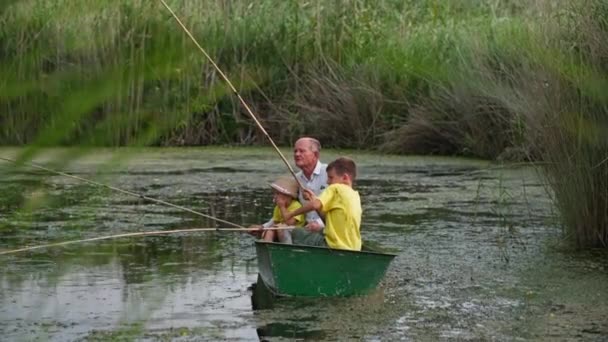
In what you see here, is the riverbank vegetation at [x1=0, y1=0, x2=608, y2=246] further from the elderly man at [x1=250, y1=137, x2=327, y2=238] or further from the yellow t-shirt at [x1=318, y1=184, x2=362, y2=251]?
the yellow t-shirt at [x1=318, y1=184, x2=362, y2=251]

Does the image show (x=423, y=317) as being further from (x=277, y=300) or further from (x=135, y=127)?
(x=135, y=127)

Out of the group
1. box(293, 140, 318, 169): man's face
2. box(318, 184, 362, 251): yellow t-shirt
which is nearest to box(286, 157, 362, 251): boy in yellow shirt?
box(318, 184, 362, 251): yellow t-shirt

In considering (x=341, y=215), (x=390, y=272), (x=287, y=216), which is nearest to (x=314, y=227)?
(x=287, y=216)

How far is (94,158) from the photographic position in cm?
84

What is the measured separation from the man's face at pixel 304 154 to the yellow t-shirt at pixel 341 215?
0.37 m

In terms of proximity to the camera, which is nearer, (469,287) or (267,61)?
(469,287)

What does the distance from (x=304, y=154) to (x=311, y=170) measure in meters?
0.15

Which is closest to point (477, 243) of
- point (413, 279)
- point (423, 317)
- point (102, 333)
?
point (413, 279)

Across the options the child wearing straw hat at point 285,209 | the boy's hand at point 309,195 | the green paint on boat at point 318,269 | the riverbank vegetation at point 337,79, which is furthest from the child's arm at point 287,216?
the riverbank vegetation at point 337,79

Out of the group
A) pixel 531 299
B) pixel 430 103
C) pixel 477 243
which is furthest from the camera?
pixel 430 103

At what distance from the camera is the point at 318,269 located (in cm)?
612

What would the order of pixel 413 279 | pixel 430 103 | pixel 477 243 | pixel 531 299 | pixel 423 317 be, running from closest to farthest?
pixel 423 317 < pixel 531 299 < pixel 413 279 < pixel 477 243 < pixel 430 103

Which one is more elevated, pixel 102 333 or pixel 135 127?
pixel 135 127

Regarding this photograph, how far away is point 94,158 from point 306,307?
5.32 meters
